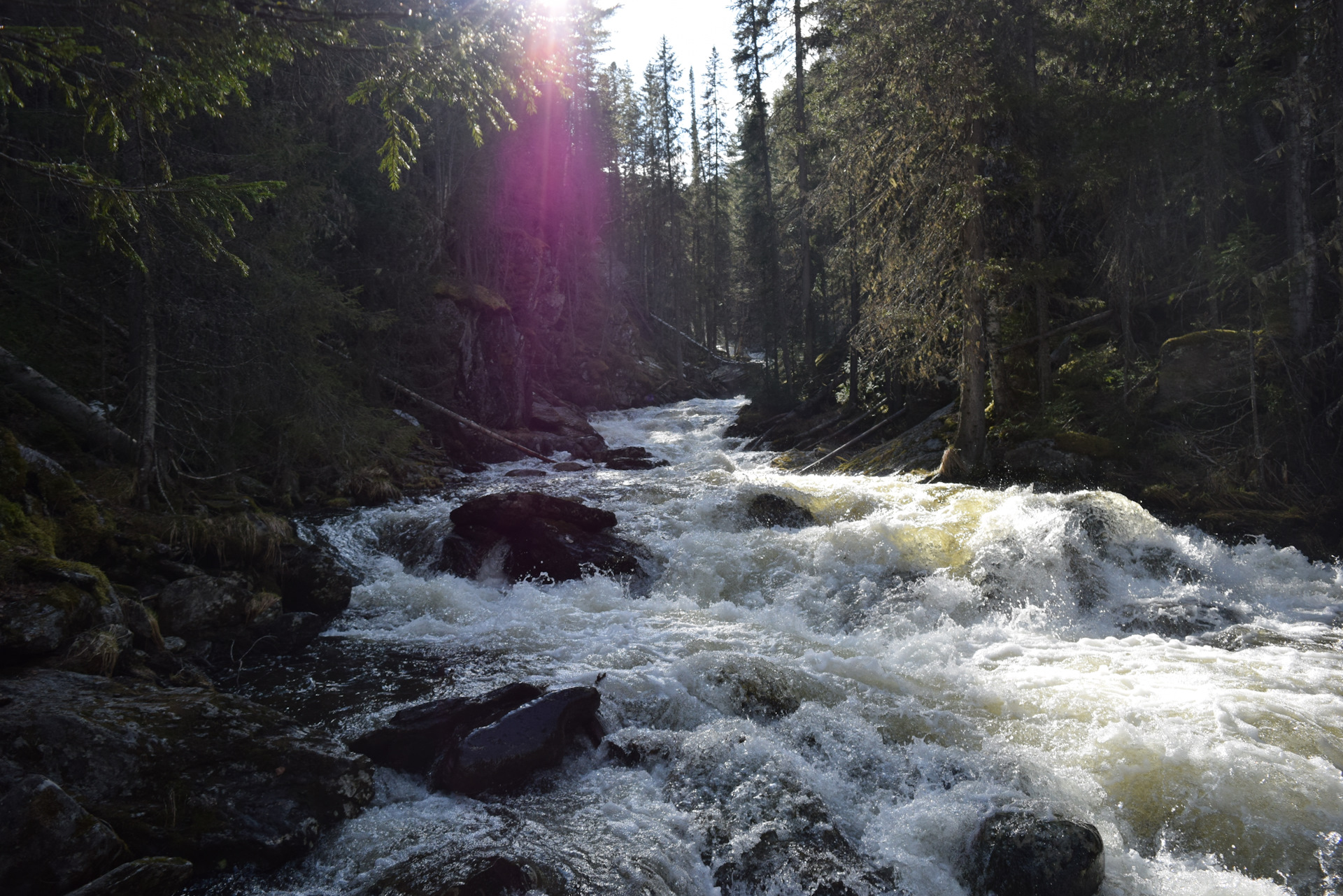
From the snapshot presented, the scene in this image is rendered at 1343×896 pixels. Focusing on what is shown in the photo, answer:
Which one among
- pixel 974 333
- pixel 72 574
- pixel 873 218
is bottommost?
pixel 72 574

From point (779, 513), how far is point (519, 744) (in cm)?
802

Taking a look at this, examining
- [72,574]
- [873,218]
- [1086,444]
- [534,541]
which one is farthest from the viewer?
[873,218]

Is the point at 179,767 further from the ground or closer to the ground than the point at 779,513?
closer to the ground

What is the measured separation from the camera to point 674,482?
17.0 m

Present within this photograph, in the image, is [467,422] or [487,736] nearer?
[487,736]

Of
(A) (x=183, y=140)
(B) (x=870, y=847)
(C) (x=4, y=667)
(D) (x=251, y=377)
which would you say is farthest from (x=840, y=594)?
(A) (x=183, y=140)

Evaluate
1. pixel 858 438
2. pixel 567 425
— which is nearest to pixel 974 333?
pixel 858 438

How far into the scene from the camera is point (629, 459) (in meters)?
21.7

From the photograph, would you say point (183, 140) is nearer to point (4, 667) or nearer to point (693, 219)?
point (4, 667)

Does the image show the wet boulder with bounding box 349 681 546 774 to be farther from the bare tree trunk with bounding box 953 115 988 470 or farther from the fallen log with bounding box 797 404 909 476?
the fallen log with bounding box 797 404 909 476

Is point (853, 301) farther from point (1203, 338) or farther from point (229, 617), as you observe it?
point (229, 617)

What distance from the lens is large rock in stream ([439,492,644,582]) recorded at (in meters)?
10.9

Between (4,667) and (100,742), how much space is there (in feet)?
4.47

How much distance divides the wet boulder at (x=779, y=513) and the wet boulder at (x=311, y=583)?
701 cm
